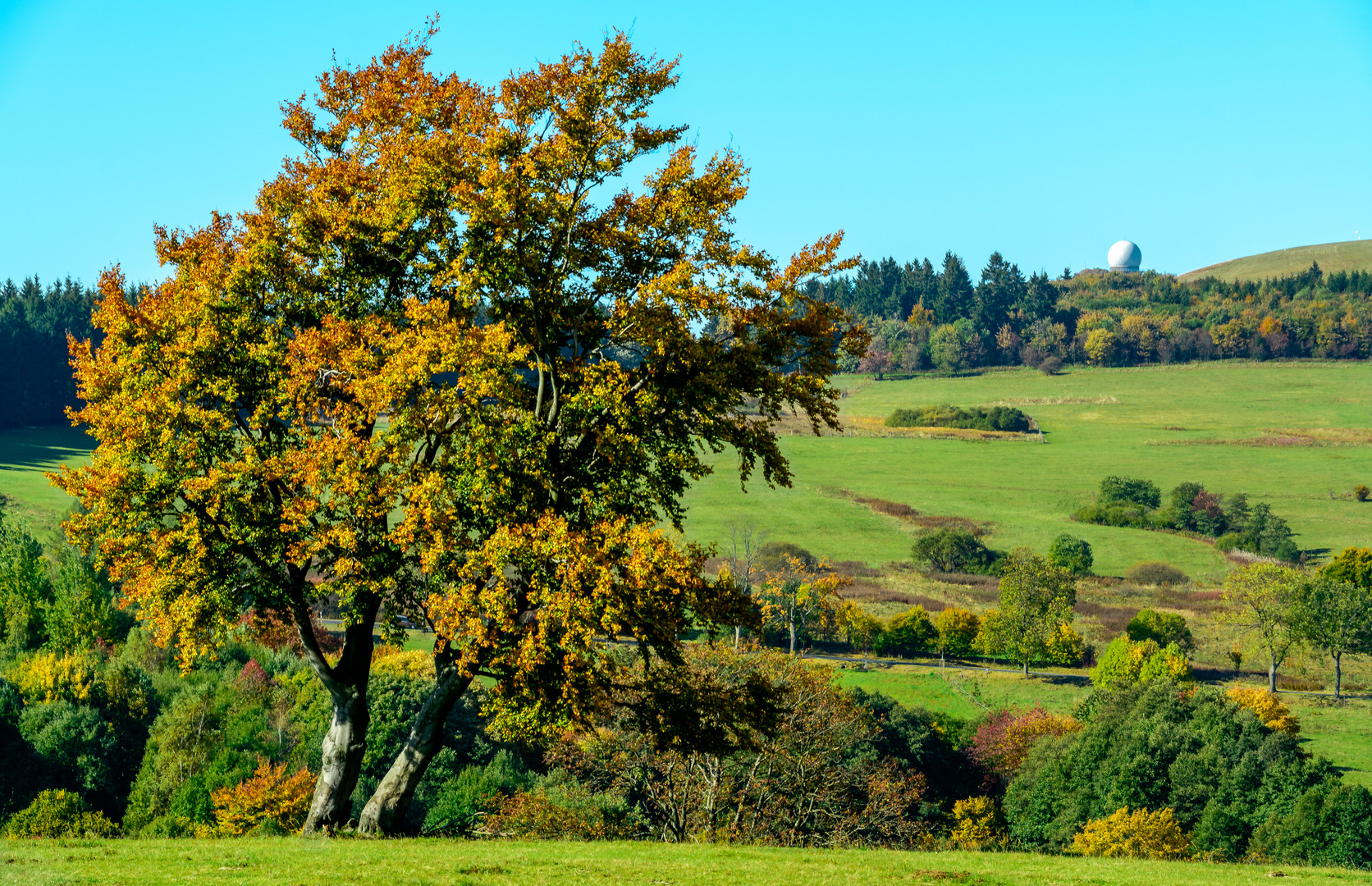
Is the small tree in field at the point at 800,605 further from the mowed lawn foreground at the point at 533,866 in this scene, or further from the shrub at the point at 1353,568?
the mowed lawn foreground at the point at 533,866

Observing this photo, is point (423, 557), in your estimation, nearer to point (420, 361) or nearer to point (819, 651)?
point (420, 361)

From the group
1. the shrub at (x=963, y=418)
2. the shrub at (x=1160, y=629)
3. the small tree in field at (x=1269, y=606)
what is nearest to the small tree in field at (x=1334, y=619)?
the small tree in field at (x=1269, y=606)

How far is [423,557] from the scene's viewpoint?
19719 millimetres

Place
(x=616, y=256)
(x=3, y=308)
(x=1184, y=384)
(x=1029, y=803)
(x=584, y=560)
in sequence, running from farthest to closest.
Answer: (x=1184, y=384) < (x=3, y=308) < (x=1029, y=803) < (x=616, y=256) < (x=584, y=560)

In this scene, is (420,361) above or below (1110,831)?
above

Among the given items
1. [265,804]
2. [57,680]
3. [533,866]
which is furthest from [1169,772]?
[57,680]

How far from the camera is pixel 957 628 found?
80312 millimetres

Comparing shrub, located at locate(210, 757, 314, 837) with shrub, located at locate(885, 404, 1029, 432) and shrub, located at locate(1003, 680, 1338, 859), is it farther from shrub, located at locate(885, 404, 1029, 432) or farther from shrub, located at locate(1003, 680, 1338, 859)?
shrub, located at locate(885, 404, 1029, 432)

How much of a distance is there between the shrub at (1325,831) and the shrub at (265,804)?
1620 inches

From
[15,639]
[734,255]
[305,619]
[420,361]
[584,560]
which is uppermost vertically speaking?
[734,255]

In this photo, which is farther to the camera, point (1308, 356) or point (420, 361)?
point (1308, 356)

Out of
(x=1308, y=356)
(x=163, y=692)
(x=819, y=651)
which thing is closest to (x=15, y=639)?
(x=163, y=692)

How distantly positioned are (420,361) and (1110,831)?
4356 centimetres

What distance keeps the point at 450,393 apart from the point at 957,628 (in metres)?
67.6
